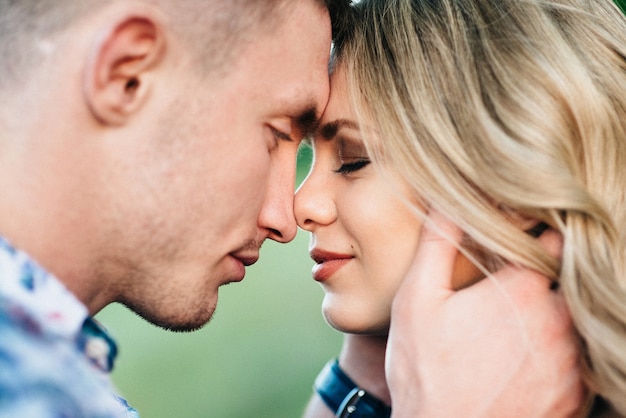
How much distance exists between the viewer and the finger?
1475mm

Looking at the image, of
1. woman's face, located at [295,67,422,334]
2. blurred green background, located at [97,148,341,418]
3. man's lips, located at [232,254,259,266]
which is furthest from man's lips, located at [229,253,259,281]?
blurred green background, located at [97,148,341,418]

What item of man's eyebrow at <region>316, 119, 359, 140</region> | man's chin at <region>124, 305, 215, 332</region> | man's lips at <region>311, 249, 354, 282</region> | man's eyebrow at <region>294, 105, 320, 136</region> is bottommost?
man's lips at <region>311, 249, 354, 282</region>

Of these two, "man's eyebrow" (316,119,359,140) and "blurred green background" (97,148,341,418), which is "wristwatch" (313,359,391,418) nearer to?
"man's eyebrow" (316,119,359,140)

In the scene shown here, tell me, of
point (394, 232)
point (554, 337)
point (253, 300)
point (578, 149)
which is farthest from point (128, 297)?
point (253, 300)

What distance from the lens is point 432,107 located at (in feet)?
5.08

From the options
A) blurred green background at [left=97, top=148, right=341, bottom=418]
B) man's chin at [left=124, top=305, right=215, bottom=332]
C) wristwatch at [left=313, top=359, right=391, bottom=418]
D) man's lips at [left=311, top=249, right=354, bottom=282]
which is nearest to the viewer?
man's chin at [left=124, top=305, right=215, bottom=332]

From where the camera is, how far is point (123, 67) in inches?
51.3

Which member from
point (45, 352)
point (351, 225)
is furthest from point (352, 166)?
point (45, 352)

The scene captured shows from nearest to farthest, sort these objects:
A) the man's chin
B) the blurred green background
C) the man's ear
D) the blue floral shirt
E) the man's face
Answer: the blue floral shirt
the man's ear
the man's face
the man's chin
the blurred green background

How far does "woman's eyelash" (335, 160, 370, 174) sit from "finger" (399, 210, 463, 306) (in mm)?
204

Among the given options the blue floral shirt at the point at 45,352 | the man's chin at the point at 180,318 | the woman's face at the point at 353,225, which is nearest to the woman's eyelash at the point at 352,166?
the woman's face at the point at 353,225

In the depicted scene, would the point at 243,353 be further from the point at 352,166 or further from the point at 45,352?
the point at 45,352

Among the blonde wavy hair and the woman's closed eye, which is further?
the woman's closed eye

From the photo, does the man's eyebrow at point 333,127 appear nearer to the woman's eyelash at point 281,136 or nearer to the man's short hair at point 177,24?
the woman's eyelash at point 281,136
